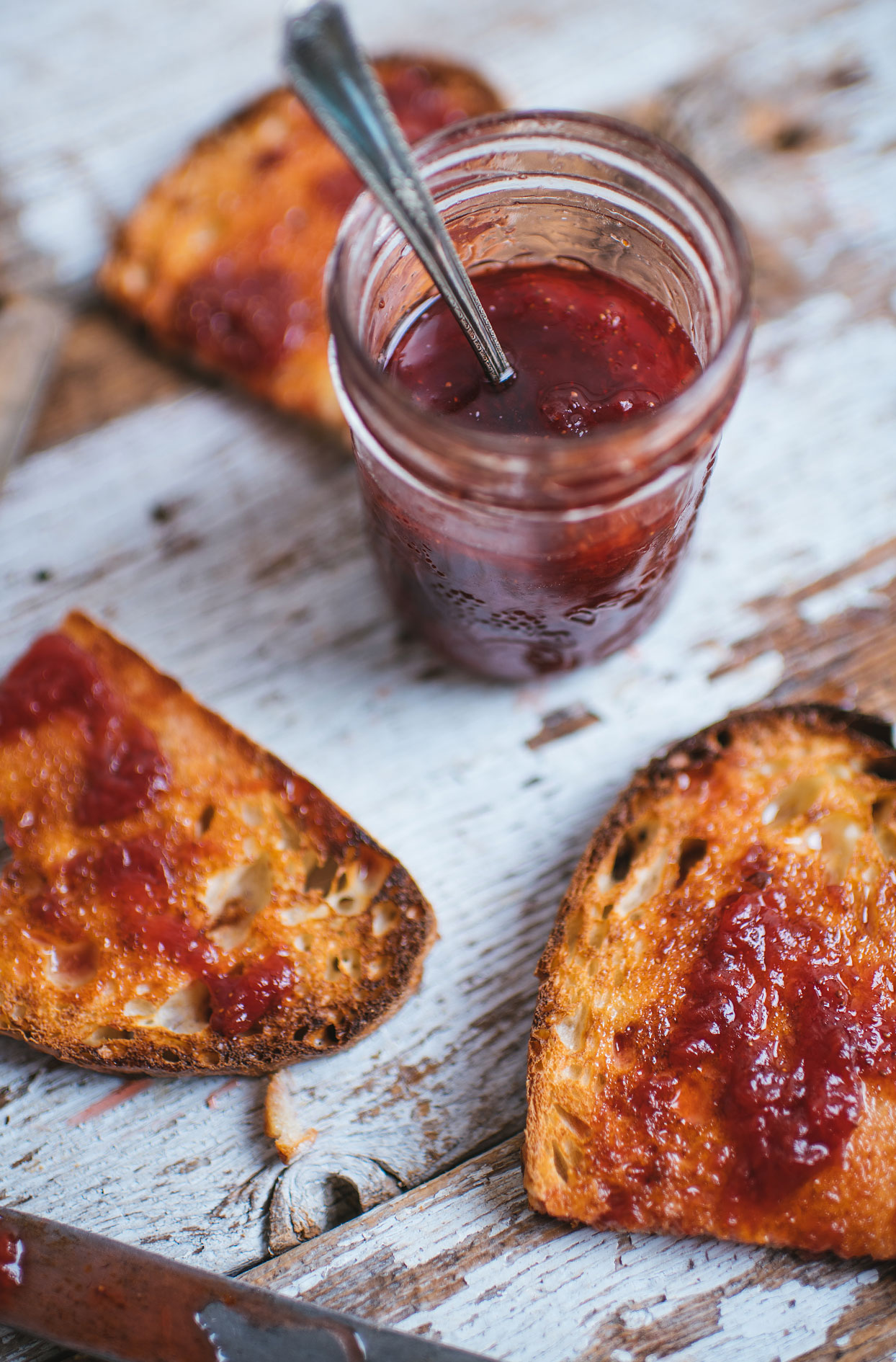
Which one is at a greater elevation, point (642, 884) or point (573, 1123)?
point (642, 884)

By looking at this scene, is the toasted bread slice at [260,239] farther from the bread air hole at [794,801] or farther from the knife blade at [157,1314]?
the knife blade at [157,1314]

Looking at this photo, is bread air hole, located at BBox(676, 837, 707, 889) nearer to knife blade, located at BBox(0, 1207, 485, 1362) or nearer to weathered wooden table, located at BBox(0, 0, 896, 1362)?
weathered wooden table, located at BBox(0, 0, 896, 1362)

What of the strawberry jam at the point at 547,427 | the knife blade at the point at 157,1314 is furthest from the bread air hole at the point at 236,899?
the strawberry jam at the point at 547,427

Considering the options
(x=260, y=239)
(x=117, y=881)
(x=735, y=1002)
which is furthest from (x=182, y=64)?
(x=735, y=1002)

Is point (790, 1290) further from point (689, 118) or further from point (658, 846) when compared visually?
point (689, 118)

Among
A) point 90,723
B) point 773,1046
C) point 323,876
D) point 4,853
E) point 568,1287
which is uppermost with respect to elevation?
point 90,723

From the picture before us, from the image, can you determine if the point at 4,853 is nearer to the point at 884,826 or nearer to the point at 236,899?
the point at 236,899

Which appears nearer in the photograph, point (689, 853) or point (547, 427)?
point (547, 427)

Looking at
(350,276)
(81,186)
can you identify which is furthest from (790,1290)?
(81,186)
